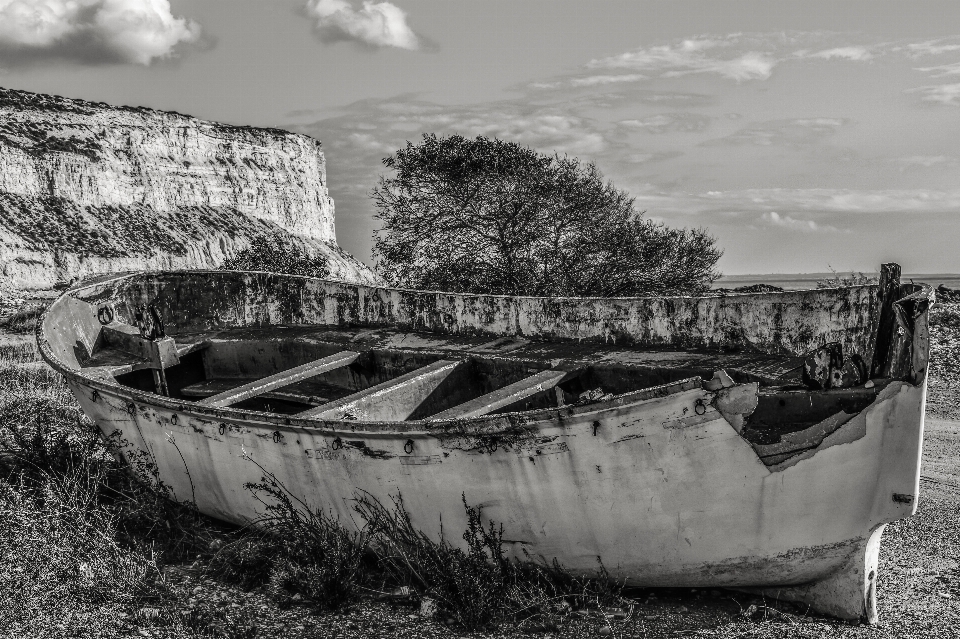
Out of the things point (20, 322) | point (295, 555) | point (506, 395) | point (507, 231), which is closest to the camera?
point (295, 555)

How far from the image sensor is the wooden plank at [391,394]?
5.77 metres

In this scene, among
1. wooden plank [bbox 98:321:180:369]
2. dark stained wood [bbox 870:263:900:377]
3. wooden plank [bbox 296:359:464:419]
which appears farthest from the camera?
wooden plank [bbox 98:321:180:369]

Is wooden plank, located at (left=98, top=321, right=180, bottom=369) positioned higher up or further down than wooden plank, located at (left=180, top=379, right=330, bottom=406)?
higher up

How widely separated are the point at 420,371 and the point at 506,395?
1124 millimetres

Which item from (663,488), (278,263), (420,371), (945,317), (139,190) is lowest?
(663,488)

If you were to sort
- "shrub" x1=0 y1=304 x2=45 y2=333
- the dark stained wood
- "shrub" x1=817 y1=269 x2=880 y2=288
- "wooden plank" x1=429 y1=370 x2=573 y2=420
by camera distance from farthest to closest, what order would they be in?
1. "shrub" x1=0 y1=304 x2=45 y2=333
2. "shrub" x1=817 y1=269 x2=880 y2=288
3. "wooden plank" x1=429 y1=370 x2=573 y2=420
4. the dark stained wood

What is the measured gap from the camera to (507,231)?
15.2m

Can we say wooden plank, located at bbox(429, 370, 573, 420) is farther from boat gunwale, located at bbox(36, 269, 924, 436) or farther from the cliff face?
the cliff face

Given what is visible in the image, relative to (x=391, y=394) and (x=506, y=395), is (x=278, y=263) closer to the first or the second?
(x=391, y=394)

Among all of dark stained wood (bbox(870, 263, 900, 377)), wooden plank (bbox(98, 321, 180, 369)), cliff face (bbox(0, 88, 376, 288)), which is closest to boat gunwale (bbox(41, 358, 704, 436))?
dark stained wood (bbox(870, 263, 900, 377))

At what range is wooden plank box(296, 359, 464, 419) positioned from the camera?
5.77m

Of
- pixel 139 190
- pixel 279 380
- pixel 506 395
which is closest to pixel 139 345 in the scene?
pixel 279 380

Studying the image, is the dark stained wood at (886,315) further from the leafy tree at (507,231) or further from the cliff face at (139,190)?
the cliff face at (139,190)

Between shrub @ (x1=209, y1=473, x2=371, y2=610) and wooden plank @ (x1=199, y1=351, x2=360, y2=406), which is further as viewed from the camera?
wooden plank @ (x1=199, y1=351, x2=360, y2=406)
